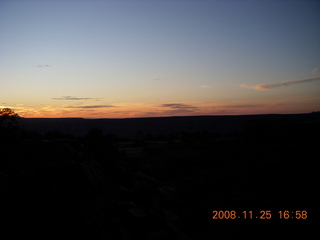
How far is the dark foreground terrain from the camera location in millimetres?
6613

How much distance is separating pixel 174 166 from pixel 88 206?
1115cm

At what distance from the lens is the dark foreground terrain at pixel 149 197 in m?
6.61

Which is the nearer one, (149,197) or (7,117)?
(149,197)

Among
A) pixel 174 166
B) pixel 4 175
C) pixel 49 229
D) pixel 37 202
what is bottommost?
pixel 174 166

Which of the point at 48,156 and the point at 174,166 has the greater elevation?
the point at 48,156

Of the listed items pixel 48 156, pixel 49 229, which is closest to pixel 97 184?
pixel 48 156

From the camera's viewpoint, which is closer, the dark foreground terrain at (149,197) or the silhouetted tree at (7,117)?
the dark foreground terrain at (149,197)

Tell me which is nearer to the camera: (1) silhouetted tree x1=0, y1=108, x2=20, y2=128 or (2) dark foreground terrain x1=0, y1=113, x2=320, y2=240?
(2) dark foreground terrain x1=0, y1=113, x2=320, y2=240

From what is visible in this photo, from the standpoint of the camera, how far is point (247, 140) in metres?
24.5

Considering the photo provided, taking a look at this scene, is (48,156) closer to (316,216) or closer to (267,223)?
(267,223)

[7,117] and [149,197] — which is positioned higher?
[7,117]

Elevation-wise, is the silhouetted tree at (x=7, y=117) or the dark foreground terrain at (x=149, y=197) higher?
the silhouetted tree at (x=7, y=117)

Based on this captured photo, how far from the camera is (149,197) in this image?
445 inches

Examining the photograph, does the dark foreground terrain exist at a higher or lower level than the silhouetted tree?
lower
